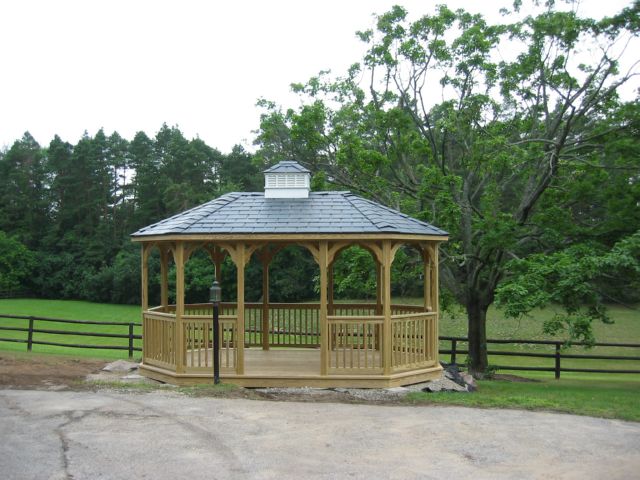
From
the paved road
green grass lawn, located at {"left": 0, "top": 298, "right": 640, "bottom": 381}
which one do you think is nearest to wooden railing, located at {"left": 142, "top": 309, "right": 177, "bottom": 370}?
the paved road

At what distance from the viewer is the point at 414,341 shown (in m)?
11.3

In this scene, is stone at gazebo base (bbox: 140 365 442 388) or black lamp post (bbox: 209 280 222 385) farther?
stone at gazebo base (bbox: 140 365 442 388)

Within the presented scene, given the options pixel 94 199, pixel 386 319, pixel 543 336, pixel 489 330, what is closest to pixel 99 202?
pixel 94 199

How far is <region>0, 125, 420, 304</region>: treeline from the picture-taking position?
45.1m

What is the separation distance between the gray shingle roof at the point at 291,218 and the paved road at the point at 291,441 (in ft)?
9.54

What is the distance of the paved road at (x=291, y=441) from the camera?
239 inches

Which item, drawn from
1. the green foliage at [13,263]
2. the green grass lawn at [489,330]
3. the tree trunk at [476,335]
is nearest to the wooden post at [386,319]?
the green grass lawn at [489,330]

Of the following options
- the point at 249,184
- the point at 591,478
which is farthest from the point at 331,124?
the point at 249,184

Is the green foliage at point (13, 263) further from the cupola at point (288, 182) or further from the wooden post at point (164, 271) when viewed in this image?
the cupola at point (288, 182)

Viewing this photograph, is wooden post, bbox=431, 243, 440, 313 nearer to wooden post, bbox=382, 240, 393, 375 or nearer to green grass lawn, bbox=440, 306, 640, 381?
wooden post, bbox=382, 240, 393, 375

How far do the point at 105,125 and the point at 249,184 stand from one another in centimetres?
1629

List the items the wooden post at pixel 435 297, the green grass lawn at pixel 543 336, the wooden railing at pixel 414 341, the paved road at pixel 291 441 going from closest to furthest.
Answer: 1. the paved road at pixel 291 441
2. the wooden railing at pixel 414 341
3. the wooden post at pixel 435 297
4. the green grass lawn at pixel 543 336

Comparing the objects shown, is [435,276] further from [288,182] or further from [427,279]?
[288,182]

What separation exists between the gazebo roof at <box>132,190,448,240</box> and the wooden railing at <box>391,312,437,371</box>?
1544mm
